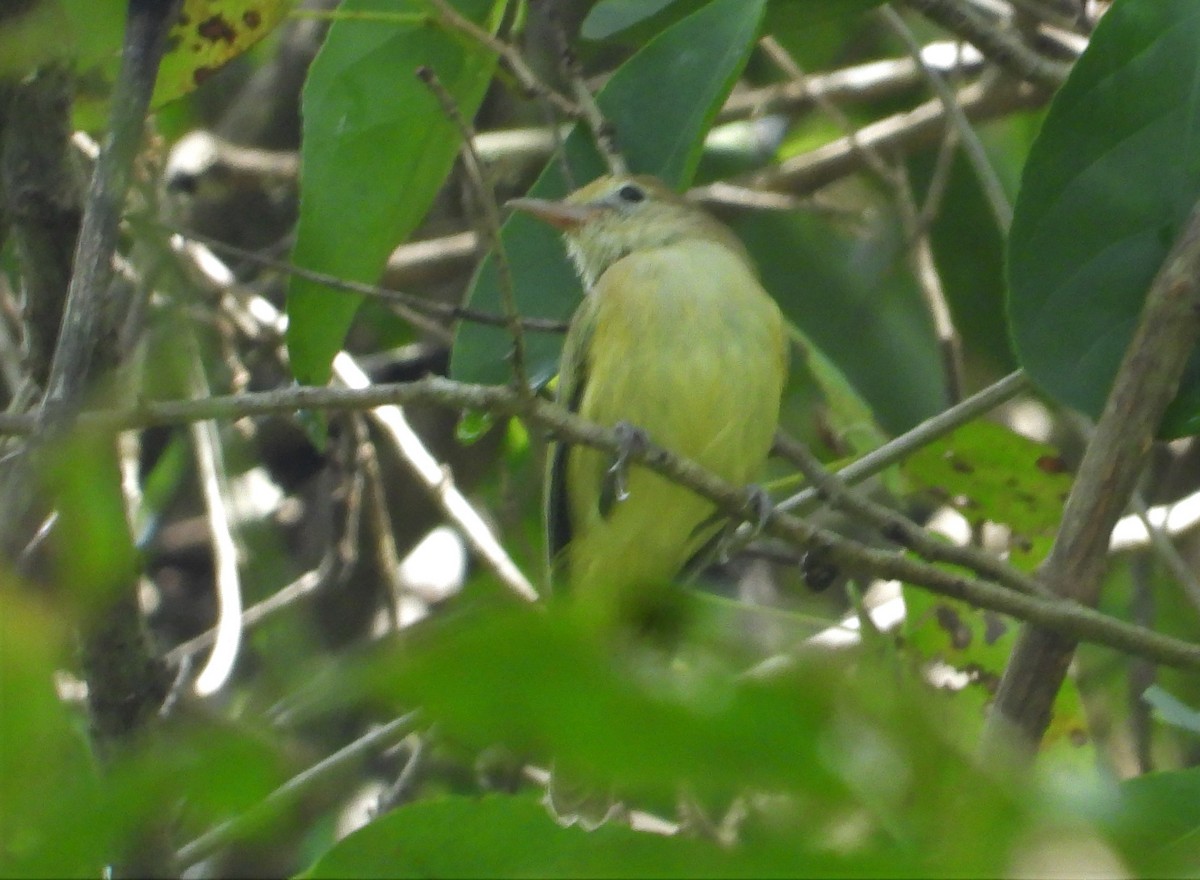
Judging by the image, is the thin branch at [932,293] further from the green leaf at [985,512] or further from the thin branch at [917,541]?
the thin branch at [917,541]

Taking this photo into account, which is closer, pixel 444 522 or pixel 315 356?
pixel 315 356

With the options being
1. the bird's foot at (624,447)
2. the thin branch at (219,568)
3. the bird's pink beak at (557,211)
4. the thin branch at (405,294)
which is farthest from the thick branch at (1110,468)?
the thin branch at (219,568)

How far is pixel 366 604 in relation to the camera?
498cm

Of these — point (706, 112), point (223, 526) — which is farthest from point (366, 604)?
point (706, 112)

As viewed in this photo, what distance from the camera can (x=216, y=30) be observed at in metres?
3.16

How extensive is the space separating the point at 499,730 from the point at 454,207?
199 inches

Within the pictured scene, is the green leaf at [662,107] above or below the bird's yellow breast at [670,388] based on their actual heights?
above

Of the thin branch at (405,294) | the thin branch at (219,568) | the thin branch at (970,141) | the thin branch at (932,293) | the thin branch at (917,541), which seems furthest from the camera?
the thin branch at (932,293)

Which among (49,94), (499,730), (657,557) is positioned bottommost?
(657,557)

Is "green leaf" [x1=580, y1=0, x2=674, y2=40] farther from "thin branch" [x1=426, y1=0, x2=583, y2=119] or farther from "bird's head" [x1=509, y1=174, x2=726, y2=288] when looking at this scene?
"bird's head" [x1=509, y1=174, x2=726, y2=288]

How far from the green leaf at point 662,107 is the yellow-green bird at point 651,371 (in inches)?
4.6

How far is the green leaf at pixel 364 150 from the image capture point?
3145 millimetres

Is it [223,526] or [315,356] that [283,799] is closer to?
[315,356]

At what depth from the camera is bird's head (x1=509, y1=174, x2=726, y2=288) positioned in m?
3.79
